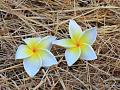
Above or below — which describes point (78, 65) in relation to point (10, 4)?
below

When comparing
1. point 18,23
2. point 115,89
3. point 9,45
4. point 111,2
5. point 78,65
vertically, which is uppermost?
point 111,2

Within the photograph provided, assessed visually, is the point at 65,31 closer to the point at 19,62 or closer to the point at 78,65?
the point at 78,65

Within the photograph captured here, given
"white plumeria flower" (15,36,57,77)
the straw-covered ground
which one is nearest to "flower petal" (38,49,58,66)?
"white plumeria flower" (15,36,57,77)

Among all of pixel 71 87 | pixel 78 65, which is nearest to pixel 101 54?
pixel 78 65

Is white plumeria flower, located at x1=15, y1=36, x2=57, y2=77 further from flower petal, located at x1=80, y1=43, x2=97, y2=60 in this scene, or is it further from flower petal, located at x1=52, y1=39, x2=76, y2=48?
flower petal, located at x1=80, y1=43, x2=97, y2=60

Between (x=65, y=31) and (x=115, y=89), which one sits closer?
(x=115, y=89)

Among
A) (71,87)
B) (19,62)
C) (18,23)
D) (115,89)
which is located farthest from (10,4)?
(115,89)
